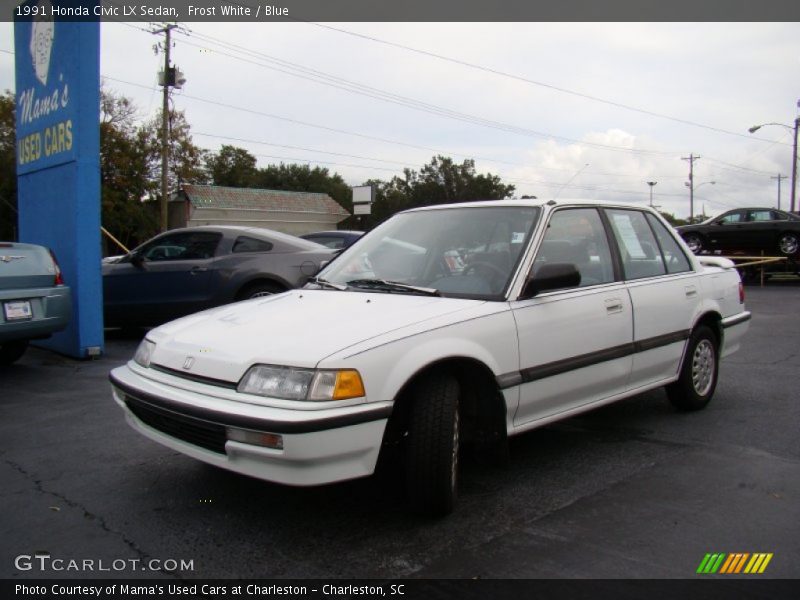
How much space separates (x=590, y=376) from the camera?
384 centimetres

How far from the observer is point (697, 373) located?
4957 millimetres

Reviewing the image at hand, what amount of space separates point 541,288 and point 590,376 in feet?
2.31

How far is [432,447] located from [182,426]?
1.13 meters

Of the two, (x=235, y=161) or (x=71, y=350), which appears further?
(x=235, y=161)

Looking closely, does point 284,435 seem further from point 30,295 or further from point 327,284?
point 30,295

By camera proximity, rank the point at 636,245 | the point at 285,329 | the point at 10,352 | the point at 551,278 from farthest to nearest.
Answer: the point at 10,352, the point at 636,245, the point at 551,278, the point at 285,329

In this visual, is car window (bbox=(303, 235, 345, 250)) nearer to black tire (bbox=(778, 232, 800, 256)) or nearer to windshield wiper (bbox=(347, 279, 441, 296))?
windshield wiper (bbox=(347, 279, 441, 296))

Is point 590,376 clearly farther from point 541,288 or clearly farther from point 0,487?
point 0,487

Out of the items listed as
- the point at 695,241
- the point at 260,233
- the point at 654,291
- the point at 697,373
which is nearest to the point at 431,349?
the point at 654,291

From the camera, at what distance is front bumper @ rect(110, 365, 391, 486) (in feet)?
8.75

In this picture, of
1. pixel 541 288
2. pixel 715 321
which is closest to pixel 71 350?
pixel 541 288

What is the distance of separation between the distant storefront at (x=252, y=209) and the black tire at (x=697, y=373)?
44.7 metres

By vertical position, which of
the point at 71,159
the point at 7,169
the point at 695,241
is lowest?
the point at 695,241

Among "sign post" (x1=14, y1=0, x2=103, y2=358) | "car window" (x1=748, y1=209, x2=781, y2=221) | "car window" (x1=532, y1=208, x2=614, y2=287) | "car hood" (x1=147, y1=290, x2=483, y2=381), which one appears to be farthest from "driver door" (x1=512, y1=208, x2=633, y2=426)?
"car window" (x1=748, y1=209, x2=781, y2=221)
